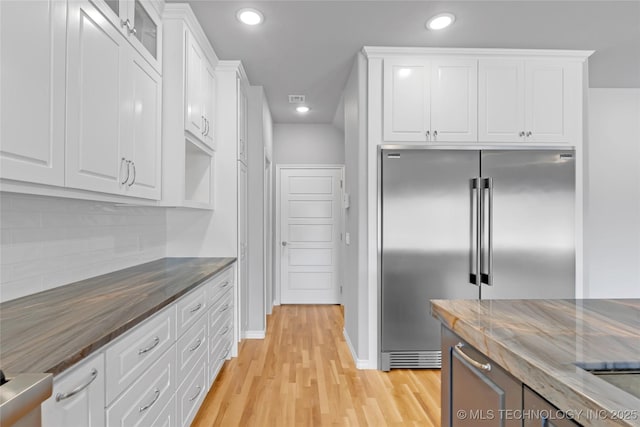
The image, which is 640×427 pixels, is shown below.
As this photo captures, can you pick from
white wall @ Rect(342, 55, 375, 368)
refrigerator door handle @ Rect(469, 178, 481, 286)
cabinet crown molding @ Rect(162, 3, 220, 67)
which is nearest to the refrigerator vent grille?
white wall @ Rect(342, 55, 375, 368)

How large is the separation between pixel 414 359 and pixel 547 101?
2.48 m

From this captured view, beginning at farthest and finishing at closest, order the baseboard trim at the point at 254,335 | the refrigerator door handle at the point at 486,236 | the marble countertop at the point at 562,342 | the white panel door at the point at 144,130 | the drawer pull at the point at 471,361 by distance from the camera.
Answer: the baseboard trim at the point at 254,335, the refrigerator door handle at the point at 486,236, the white panel door at the point at 144,130, the drawer pull at the point at 471,361, the marble countertop at the point at 562,342

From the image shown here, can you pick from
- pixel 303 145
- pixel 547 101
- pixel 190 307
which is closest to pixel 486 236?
pixel 547 101

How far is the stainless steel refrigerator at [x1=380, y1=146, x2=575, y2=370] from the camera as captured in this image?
2.82 m

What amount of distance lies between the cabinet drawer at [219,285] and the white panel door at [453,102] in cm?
205

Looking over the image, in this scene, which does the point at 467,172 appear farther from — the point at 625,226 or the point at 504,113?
the point at 625,226

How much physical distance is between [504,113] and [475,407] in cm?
258

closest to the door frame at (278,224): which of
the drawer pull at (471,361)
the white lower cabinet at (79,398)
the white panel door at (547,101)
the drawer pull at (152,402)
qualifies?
the white panel door at (547,101)

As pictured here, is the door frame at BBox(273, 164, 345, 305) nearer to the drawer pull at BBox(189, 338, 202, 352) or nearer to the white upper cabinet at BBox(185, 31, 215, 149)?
the white upper cabinet at BBox(185, 31, 215, 149)

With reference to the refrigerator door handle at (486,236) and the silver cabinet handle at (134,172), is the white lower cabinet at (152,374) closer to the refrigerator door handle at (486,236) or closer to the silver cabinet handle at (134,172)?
the silver cabinet handle at (134,172)

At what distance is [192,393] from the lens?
1936 millimetres

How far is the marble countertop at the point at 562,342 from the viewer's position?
65 centimetres

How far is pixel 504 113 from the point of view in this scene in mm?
2891

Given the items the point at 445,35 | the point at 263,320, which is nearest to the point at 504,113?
the point at 445,35
